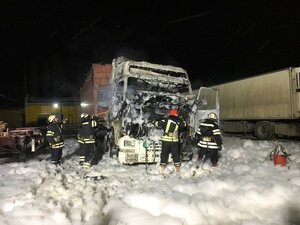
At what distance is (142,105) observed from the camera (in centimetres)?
1061

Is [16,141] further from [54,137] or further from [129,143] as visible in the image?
[129,143]

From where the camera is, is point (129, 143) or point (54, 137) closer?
point (129, 143)

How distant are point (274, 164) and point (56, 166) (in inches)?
224

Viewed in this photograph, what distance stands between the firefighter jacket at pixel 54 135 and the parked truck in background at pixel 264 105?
9.67 metres

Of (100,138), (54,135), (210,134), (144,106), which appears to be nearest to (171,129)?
(210,134)

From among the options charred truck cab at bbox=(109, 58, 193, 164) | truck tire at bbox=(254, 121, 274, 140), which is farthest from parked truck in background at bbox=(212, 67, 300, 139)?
charred truck cab at bbox=(109, 58, 193, 164)

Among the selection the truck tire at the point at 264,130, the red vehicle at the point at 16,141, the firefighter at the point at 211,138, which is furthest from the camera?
the truck tire at the point at 264,130

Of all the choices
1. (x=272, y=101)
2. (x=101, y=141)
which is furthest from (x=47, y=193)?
(x=272, y=101)

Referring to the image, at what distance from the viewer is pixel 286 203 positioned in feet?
20.2

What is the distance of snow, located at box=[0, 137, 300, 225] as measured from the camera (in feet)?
18.2

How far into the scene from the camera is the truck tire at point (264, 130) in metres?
17.0

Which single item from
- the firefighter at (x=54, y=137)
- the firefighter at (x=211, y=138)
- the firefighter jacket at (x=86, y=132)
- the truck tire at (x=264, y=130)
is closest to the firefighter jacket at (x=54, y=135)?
the firefighter at (x=54, y=137)

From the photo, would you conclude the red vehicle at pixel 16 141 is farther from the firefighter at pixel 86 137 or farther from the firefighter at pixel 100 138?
the firefighter at pixel 86 137

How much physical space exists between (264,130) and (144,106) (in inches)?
344
